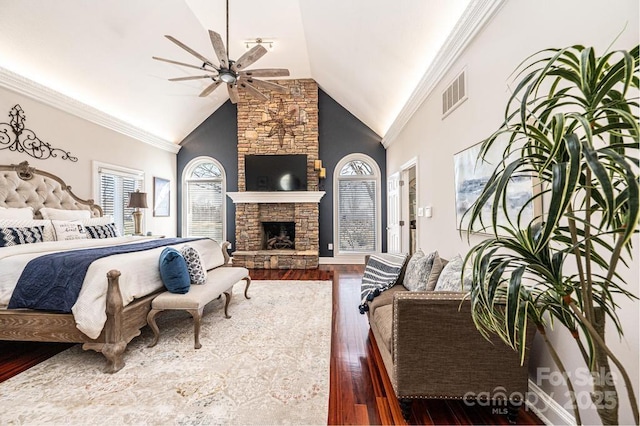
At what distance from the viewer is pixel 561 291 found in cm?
98

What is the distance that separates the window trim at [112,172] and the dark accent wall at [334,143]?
145 inches

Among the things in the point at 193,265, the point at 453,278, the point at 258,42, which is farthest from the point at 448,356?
the point at 258,42

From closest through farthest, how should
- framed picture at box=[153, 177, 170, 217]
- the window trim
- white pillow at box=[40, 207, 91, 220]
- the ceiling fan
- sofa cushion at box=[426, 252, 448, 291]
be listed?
sofa cushion at box=[426, 252, 448, 291] → the ceiling fan → white pillow at box=[40, 207, 91, 220] → the window trim → framed picture at box=[153, 177, 170, 217]

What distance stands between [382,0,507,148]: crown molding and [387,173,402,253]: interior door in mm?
1770

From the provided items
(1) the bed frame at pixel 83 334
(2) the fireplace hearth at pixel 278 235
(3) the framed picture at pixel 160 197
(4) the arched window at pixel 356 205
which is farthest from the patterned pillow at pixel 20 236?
(4) the arched window at pixel 356 205

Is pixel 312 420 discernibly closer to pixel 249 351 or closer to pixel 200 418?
pixel 200 418

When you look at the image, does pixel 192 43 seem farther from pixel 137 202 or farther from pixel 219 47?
pixel 137 202

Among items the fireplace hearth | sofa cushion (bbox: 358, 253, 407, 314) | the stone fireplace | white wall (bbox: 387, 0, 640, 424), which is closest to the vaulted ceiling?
white wall (bbox: 387, 0, 640, 424)

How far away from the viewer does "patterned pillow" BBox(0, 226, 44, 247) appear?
288 centimetres

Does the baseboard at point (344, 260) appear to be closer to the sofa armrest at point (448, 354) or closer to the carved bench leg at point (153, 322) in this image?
the carved bench leg at point (153, 322)

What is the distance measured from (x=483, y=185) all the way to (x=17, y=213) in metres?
4.74

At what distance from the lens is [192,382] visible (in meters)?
2.12

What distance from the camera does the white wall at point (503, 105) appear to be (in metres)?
1.28

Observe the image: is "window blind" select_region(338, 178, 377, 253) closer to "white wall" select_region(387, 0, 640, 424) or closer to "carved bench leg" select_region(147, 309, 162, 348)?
"white wall" select_region(387, 0, 640, 424)
